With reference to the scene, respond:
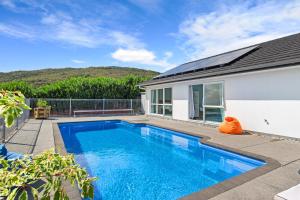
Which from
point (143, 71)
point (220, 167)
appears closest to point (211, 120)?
point (220, 167)

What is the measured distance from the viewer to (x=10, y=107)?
1233 millimetres

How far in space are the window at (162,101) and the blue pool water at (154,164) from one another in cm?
450

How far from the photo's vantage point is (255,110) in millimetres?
8375

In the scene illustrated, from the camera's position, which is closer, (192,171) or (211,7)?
(192,171)

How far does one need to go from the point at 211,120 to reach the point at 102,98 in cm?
1239

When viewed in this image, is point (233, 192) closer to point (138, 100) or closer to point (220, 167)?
point (220, 167)

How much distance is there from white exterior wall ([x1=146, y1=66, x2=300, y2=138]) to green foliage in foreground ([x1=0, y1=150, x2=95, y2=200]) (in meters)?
8.00

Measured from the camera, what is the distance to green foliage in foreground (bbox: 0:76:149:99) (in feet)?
57.3

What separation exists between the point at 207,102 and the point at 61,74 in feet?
152

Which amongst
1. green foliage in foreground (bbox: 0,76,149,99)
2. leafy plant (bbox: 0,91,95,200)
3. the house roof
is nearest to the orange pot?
the house roof

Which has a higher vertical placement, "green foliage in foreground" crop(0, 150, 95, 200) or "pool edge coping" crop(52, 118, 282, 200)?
"green foliage in foreground" crop(0, 150, 95, 200)

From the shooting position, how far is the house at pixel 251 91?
7215 millimetres

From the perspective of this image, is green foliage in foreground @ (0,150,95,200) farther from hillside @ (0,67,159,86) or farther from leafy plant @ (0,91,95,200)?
hillside @ (0,67,159,86)

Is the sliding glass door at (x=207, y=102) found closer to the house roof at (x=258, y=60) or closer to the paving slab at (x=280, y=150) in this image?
the house roof at (x=258, y=60)
